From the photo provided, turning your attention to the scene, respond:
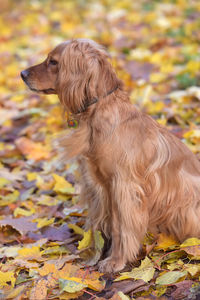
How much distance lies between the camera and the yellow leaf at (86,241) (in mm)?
3391

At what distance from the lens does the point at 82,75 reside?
303cm

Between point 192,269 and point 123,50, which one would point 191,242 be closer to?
point 192,269

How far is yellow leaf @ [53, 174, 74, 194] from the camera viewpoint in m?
4.22

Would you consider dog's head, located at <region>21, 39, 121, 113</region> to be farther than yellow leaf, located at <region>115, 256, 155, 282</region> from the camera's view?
Yes

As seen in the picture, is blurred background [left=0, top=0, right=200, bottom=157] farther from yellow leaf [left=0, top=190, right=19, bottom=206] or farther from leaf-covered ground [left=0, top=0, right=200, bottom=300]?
yellow leaf [left=0, top=190, right=19, bottom=206]

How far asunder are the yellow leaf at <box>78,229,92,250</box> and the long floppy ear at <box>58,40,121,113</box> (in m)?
0.99

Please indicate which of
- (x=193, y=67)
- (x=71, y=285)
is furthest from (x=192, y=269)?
(x=193, y=67)

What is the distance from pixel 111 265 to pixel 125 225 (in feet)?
1.03

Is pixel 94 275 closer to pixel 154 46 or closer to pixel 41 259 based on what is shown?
pixel 41 259

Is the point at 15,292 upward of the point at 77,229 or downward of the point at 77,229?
upward

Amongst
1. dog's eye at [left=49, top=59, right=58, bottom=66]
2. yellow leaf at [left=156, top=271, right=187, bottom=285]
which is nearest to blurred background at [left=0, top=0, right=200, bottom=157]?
dog's eye at [left=49, top=59, right=58, bottom=66]

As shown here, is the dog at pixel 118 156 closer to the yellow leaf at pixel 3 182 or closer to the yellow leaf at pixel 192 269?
the yellow leaf at pixel 192 269

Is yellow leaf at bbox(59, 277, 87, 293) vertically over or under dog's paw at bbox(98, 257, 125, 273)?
over

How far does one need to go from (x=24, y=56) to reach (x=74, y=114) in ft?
18.1
